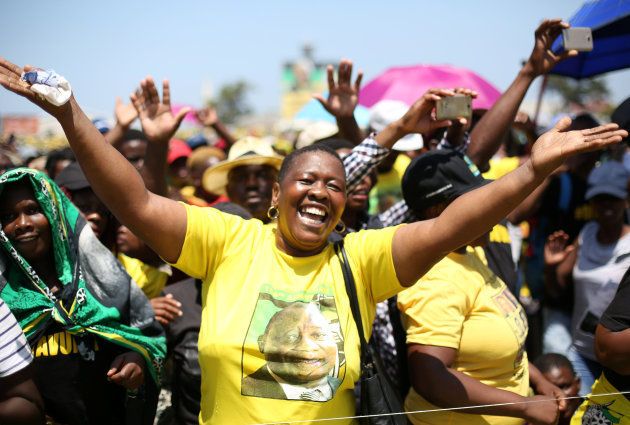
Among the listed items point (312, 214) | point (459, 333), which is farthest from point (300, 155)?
point (459, 333)

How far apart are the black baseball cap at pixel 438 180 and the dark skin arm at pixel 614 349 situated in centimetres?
79

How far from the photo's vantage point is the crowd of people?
7.51 feet

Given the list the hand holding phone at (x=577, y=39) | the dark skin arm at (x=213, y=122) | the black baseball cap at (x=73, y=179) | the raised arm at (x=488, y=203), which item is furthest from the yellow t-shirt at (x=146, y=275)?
the dark skin arm at (x=213, y=122)

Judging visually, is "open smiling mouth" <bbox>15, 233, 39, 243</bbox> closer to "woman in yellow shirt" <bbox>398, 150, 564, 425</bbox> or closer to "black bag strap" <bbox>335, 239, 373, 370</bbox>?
"black bag strap" <bbox>335, 239, 373, 370</bbox>

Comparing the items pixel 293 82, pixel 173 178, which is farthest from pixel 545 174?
pixel 293 82

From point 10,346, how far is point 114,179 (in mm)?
743

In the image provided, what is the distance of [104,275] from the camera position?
9.73 feet

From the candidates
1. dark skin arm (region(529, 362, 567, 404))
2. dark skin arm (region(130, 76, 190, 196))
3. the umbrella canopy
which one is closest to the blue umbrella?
the umbrella canopy

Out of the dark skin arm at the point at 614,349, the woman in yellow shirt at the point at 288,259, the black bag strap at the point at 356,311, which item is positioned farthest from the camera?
the dark skin arm at the point at 614,349

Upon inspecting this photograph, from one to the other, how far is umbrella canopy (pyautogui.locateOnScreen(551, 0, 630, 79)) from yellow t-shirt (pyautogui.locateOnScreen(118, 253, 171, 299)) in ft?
8.24

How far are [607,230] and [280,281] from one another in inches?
118

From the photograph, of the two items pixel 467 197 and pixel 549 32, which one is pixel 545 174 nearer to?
pixel 467 197

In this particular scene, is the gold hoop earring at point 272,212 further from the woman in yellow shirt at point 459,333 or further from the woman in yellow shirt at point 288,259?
the woman in yellow shirt at point 459,333

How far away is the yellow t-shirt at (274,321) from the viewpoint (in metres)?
2.30
